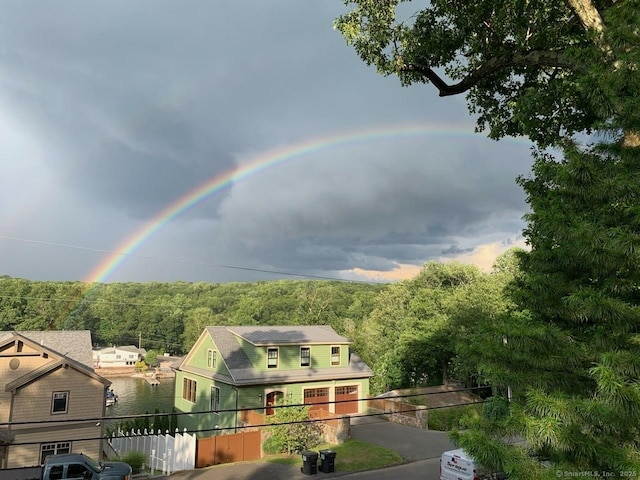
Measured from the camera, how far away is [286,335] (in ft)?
111

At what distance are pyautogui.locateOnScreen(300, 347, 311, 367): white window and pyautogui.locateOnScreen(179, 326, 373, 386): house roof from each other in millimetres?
480

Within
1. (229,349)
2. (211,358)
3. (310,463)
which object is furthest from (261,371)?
(310,463)

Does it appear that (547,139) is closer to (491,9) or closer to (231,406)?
(491,9)

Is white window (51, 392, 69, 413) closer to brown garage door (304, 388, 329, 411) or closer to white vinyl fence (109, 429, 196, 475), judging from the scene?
white vinyl fence (109, 429, 196, 475)

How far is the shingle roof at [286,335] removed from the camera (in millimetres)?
31894

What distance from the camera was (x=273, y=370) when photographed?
103ft

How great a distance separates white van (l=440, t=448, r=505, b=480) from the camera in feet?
44.7

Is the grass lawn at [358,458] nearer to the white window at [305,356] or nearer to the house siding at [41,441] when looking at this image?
the white window at [305,356]

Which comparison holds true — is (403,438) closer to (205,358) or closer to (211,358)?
(211,358)

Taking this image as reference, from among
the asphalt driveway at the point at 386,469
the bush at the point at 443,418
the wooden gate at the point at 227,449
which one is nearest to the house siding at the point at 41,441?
the wooden gate at the point at 227,449

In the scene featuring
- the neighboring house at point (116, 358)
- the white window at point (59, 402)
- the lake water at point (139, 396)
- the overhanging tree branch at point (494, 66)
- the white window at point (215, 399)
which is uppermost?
the overhanging tree branch at point (494, 66)

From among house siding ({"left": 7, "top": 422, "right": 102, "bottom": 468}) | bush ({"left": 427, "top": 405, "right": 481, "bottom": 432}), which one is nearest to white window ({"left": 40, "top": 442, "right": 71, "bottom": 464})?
house siding ({"left": 7, "top": 422, "right": 102, "bottom": 468})

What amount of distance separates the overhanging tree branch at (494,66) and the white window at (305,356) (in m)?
22.9

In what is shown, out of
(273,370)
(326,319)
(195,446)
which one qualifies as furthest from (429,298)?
(326,319)
